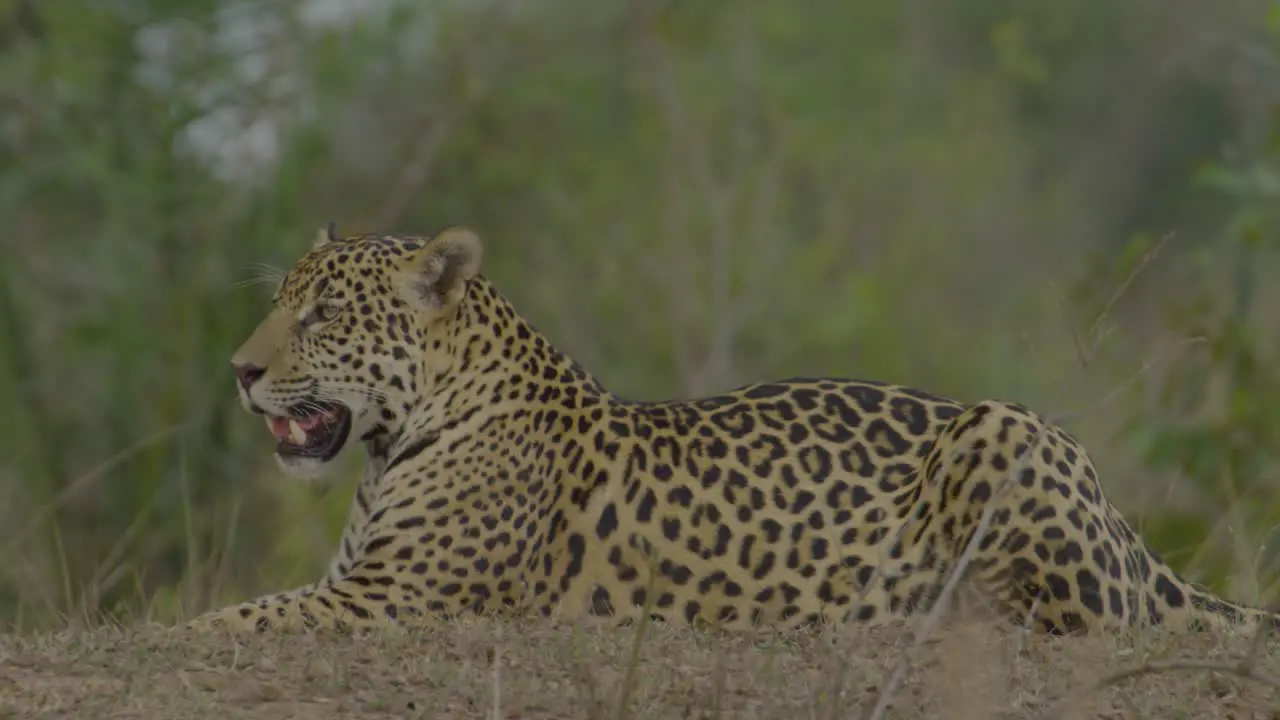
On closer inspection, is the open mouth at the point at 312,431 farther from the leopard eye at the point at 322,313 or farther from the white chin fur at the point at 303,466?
the leopard eye at the point at 322,313

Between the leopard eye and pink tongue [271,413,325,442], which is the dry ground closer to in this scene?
pink tongue [271,413,325,442]

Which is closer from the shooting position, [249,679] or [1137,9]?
[249,679]

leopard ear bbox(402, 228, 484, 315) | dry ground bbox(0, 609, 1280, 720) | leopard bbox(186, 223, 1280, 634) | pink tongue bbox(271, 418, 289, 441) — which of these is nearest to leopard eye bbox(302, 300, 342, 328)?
leopard bbox(186, 223, 1280, 634)

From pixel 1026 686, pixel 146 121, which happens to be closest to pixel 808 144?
pixel 146 121

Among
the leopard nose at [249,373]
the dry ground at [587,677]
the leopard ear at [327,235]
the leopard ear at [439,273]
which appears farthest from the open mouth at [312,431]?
the dry ground at [587,677]

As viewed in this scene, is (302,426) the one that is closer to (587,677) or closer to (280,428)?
(280,428)

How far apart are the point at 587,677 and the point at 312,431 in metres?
2.87

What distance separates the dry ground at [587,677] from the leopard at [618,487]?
501 mm

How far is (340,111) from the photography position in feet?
60.0

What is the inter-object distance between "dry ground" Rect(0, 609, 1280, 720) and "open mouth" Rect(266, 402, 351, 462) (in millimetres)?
1175

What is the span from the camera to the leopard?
7594 mm

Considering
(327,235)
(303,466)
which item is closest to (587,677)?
(303,466)

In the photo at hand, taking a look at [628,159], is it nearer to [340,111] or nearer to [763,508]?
[340,111]

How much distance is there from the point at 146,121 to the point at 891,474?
9.65 m
